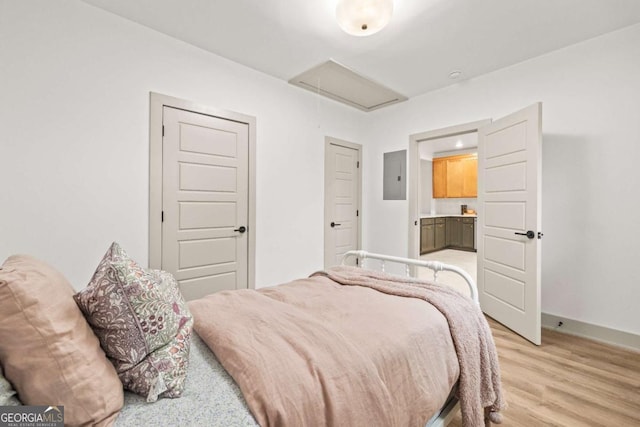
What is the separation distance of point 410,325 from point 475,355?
1.34ft

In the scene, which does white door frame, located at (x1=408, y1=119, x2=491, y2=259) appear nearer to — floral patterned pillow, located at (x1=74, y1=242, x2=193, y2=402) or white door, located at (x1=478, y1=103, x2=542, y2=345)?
white door, located at (x1=478, y1=103, x2=542, y2=345)

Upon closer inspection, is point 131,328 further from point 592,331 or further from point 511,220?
point 592,331

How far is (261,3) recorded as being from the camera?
2.08 m

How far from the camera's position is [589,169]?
254cm

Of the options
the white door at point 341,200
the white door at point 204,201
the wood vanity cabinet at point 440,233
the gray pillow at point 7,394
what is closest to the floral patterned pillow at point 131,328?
the gray pillow at point 7,394

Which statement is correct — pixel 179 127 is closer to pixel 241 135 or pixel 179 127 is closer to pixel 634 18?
pixel 241 135

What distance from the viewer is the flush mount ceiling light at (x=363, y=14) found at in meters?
1.80

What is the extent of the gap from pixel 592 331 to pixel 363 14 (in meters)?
3.30

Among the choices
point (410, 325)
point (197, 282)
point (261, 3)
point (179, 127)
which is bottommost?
point (197, 282)

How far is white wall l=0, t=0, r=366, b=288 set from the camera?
187 centimetres

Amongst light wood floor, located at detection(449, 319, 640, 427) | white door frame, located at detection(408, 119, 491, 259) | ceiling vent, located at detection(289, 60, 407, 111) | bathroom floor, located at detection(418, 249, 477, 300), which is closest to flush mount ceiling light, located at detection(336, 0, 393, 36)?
ceiling vent, located at detection(289, 60, 407, 111)

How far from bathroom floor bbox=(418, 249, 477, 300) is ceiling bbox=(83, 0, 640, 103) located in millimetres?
2903

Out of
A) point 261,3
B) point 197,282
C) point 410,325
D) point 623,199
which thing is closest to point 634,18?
point 623,199

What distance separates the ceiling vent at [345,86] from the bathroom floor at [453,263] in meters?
2.67
